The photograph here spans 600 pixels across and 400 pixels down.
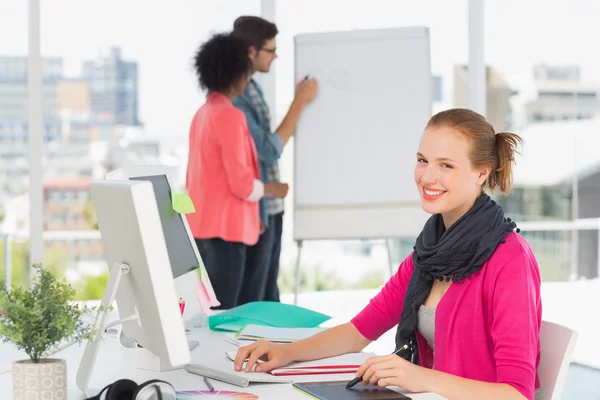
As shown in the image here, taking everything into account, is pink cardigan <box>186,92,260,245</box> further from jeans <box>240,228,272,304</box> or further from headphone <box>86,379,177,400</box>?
headphone <box>86,379,177,400</box>

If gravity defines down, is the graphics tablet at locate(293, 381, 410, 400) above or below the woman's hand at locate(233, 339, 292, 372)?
below

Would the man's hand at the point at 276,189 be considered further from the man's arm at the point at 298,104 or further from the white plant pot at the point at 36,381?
the white plant pot at the point at 36,381

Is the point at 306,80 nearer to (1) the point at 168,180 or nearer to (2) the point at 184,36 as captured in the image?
(2) the point at 184,36

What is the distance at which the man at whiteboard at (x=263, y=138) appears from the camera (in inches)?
138

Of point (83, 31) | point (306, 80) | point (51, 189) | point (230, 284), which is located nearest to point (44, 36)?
point (83, 31)

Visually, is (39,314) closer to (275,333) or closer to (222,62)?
(275,333)

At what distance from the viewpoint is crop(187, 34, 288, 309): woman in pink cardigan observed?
3.23m

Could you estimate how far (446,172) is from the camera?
1.76 m

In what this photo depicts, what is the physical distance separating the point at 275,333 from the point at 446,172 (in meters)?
0.59

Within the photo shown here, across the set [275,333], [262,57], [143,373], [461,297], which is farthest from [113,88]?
[461,297]

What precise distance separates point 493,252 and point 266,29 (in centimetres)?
210

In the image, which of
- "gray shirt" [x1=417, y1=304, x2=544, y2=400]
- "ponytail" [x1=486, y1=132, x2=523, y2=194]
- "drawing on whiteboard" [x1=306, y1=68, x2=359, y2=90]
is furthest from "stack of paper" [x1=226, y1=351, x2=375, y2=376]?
"drawing on whiteboard" [x1=306, y1=68, x2=359, y2=90]

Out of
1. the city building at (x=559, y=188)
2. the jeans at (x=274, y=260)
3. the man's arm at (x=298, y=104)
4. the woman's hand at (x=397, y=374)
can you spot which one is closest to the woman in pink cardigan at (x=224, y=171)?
the jeans at (x=274, y=260)

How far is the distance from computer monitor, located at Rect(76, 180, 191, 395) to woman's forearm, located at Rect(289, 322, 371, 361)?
0.41 metres
